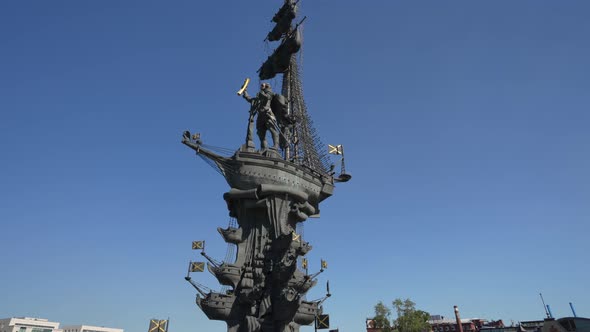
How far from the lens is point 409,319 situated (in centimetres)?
5991

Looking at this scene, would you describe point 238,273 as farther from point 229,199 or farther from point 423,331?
point 423,331

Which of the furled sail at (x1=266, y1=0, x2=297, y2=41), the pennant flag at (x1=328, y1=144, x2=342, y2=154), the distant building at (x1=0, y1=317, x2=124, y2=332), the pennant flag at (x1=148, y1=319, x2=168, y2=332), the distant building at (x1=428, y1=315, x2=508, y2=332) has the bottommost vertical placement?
the pennant flag at (x1=148, y1=319, x2=168, y2=332)

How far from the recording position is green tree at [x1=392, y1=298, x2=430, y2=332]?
59156mm

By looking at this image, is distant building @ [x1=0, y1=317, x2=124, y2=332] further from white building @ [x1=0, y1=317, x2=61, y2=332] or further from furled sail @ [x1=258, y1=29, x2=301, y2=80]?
furled sail @ [x1=258, y1=29, x2=301, y2=80]

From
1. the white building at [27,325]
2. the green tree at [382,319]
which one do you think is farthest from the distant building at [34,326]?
the green tree at [382,319]

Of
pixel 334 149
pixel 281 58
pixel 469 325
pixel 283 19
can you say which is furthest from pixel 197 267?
pixel 469 325

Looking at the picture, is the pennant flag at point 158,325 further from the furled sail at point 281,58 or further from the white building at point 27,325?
the white building at point 27,325

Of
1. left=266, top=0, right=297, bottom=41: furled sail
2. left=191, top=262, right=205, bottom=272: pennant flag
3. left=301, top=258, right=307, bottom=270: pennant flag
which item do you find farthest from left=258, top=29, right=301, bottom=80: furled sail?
left=191, top=262, right=205, bottom=272: pennant flag

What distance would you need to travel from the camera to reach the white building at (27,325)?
405ft

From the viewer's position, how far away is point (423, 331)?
63000 millimetres

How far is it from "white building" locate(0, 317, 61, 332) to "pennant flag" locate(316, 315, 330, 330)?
134 meters

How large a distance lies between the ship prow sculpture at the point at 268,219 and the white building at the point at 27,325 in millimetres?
130040

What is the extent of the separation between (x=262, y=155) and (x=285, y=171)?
3.02 m

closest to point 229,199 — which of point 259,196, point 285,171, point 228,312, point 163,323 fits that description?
point 259,196
